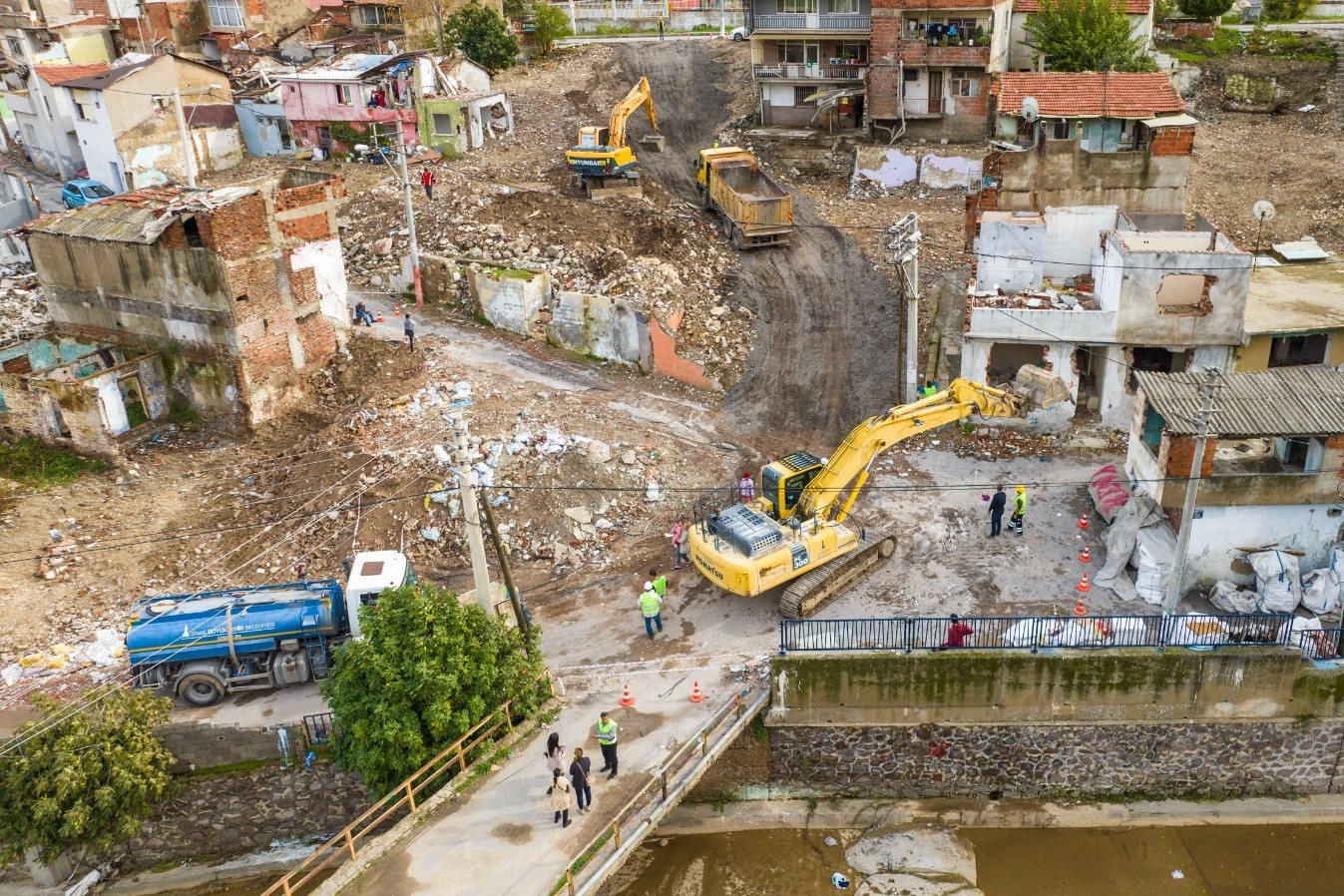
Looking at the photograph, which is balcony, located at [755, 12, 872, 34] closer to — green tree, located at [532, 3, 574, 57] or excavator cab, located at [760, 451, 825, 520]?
green tree, located at [532, 3, 574, 57]

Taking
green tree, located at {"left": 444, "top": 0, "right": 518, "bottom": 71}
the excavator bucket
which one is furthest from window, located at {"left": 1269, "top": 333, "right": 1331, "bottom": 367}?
green tree, located at {"left": 444, "top": 0, "right": 518, "bottom": 71}

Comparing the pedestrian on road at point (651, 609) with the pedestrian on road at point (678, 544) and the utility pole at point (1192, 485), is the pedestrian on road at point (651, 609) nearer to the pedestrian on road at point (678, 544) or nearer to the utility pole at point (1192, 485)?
the pedestrian on road at point (678, 544)

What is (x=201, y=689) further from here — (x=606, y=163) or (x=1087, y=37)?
(x=1087, y=37)

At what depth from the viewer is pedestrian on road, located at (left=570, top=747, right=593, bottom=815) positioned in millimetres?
17641

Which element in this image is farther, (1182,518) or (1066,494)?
(1066,494)

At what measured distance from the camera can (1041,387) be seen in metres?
28.3

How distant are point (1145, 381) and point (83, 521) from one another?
79.9ft

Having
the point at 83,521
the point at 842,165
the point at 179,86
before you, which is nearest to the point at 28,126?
the point at 179,86

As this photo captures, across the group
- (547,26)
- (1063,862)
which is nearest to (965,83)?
(547,26)

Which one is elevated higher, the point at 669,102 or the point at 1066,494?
the point at 669,102

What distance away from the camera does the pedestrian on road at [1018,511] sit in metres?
25.1

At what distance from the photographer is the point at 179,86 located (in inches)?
1903

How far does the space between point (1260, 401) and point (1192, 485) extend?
299cm

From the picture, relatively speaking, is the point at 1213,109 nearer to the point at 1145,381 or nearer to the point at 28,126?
the point at 1145,381
